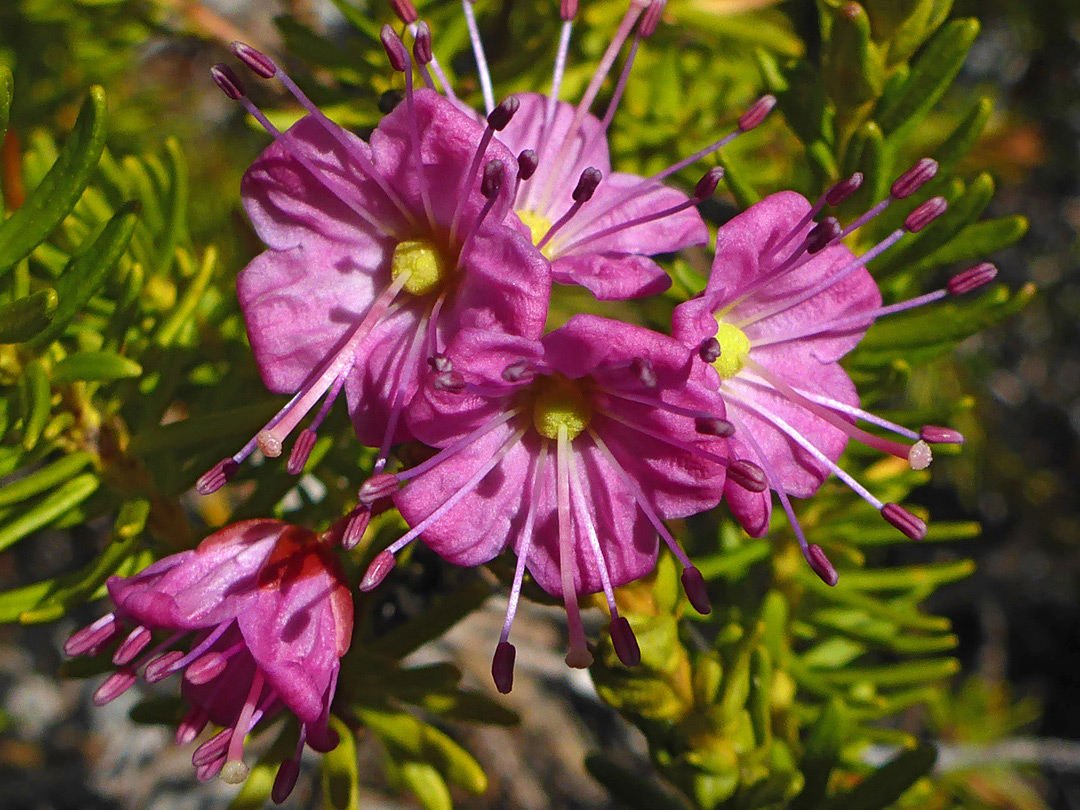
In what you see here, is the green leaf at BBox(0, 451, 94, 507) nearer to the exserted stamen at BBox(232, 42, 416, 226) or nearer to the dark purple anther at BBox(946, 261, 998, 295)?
the exserted stamen at BBox(232, 42, 416, 226)

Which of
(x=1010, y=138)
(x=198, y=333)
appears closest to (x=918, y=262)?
(x=198, y=333)

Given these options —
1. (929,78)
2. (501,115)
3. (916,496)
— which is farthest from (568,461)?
(916,496)

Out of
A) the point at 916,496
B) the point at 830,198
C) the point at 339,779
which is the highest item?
the point at 830,198

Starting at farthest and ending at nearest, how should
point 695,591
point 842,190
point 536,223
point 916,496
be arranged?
point 916,496
point 536,223
point 842,190
point 695,591

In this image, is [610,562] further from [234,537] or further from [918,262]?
[918,262]

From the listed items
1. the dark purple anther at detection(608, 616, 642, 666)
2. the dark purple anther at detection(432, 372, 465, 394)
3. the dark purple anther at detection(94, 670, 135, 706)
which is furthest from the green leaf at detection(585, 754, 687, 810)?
the dark purple anther at detection(432, 372, 465, 394)

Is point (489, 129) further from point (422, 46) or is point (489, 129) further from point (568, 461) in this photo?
point (568, 461)

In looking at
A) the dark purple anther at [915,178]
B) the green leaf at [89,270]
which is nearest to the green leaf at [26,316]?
the green leaf at [89,270]

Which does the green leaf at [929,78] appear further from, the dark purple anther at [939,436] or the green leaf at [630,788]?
the green leaf at [630,788]
